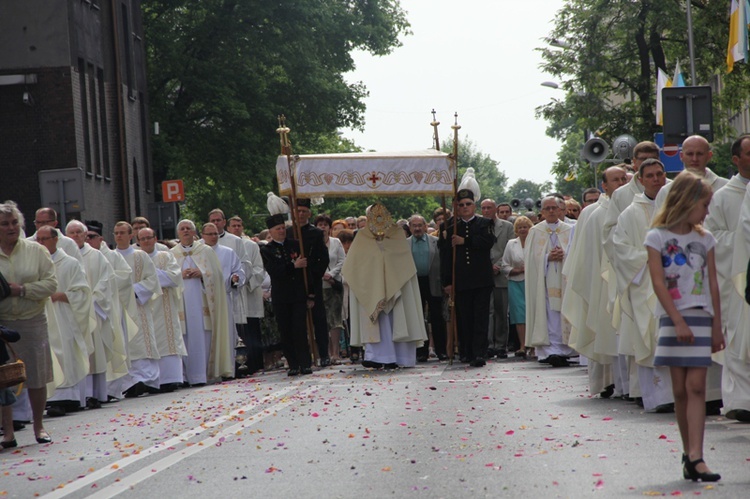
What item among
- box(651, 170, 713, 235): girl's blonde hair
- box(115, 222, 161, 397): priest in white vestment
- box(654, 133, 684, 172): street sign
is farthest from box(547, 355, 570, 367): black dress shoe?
box(651, 170, 713, 235): girl's blonde hair

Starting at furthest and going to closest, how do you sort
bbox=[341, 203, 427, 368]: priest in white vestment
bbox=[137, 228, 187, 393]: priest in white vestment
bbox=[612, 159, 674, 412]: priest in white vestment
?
bbox=[341, 203, 427, 368]: priest in white vestment → bbox=[137, 228, 187, 393]: priest in white vestment → bbox=[612, 159, 674, 412]: priest in white vestment

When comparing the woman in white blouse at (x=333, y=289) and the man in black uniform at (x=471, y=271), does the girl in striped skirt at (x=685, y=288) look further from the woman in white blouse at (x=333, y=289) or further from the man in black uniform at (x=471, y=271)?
the woman in white blouse at (x=333, y=289)

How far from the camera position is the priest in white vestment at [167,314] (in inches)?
744

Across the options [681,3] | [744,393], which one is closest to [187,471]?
→ [744,393]

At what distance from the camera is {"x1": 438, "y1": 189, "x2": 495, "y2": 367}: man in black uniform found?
65.0 feet

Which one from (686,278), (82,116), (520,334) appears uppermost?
(82,116)

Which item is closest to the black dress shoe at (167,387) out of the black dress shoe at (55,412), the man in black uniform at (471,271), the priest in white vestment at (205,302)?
the priest in white vestment at (205,302)

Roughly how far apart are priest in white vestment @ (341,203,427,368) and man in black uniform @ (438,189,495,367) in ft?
1.87

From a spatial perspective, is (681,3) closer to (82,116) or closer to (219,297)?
(82,116)

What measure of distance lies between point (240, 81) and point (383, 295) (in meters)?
28.2

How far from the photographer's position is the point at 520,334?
22391mm

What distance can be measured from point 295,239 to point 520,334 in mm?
4084

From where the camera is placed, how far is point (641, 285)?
12.9m

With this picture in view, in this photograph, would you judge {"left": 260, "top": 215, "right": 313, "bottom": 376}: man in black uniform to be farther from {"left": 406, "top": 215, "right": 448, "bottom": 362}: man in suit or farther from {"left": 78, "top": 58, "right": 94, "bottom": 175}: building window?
{"left": 78, "top": 58, "right": 94, "bottom": 175}: building window
